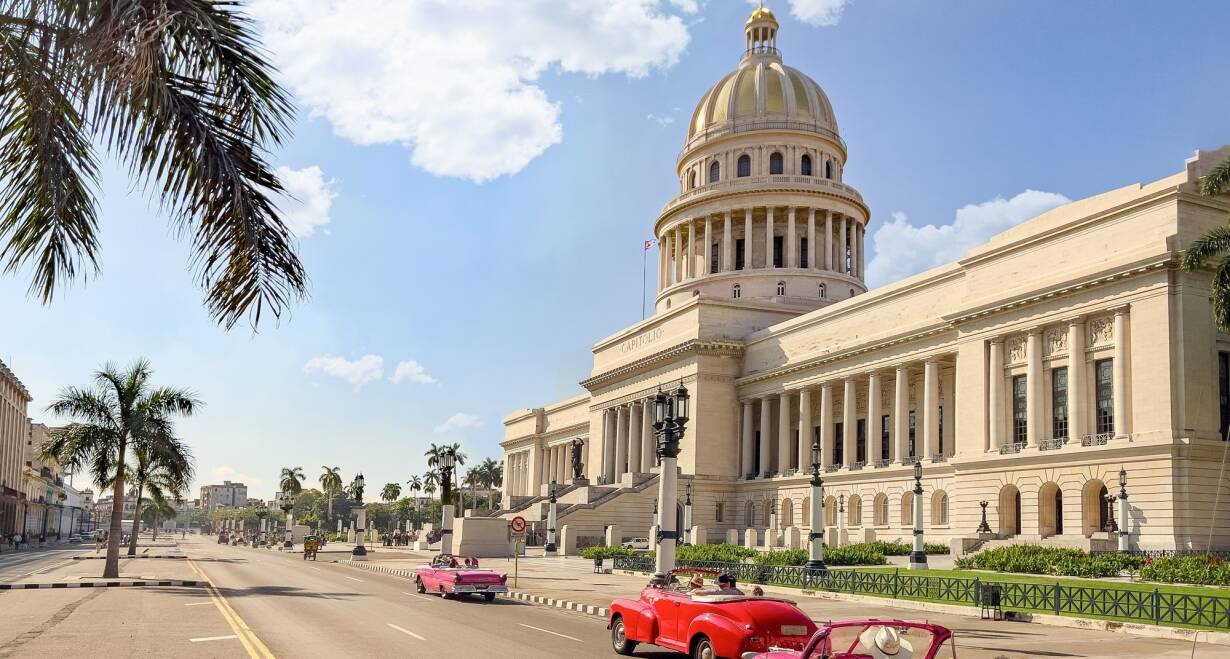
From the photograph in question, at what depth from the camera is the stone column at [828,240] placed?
8988 centimetres

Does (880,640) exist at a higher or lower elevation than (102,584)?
higher

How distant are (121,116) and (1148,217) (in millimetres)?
44099

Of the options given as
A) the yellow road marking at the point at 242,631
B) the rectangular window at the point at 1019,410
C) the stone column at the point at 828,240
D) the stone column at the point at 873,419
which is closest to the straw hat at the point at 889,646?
the yellow road marking at the point at 242,631

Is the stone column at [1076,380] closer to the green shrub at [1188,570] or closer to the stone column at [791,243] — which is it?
the green shrub at [1188,570]

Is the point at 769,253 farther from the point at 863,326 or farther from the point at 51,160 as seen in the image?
the point at 51,160

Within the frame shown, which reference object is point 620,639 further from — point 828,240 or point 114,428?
point 828,240

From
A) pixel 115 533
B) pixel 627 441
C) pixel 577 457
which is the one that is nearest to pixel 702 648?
pixel 115 533

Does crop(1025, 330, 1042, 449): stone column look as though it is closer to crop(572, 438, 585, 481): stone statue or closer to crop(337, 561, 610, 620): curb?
crop(337, 561, 610, 620): curb

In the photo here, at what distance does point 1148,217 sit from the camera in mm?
43656

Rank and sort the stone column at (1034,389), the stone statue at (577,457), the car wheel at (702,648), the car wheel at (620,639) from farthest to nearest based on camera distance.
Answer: the stone statue at (577,457)
the stone column at (1034,389)
the car wheel at (620,639)
the car wheel at (702,648)

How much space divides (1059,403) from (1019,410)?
2.68 meters

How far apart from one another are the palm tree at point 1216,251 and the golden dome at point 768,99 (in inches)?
2259

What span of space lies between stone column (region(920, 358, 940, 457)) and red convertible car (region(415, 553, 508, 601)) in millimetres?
32913

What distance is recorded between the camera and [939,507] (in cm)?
5709
